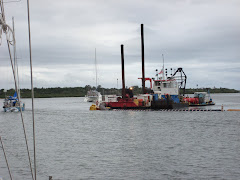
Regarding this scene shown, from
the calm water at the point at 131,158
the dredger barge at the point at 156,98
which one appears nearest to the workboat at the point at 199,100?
the dredger barge at the point at 156,98

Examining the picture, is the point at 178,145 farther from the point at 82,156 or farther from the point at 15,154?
the point at 15,154

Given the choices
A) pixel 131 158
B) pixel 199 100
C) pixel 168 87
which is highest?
pixel 168 87

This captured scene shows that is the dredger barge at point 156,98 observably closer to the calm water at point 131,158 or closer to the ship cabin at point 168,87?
the ship cabin at point 168,87

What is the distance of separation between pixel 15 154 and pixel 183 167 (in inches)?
494

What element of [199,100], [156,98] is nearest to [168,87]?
[156,98]

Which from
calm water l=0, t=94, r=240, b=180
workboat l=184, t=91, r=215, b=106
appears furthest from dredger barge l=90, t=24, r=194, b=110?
calm water l=0, t=94, r=240, b=180

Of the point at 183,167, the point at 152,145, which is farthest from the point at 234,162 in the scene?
the point at 152,145

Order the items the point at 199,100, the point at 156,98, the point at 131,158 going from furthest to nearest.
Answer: the point at 199,100 → the point at 156,98 → the point at 131,158

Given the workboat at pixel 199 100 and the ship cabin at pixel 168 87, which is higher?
the ship cabin at pixel 168 87

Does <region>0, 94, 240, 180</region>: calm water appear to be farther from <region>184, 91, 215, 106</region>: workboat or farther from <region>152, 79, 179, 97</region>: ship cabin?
<region>184, 91, 215, 106</region>: workboat

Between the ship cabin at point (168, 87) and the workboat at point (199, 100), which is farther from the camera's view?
the workboat at point (199, 100)

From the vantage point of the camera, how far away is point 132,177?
17.0m

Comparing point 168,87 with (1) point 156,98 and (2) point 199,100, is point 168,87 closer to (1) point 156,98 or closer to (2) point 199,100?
(1) point 156,98

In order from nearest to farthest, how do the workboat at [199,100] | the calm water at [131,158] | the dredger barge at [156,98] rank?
the calm water at [131,158] → the dredger barge at [156,98] → the workboat at [199,100]
